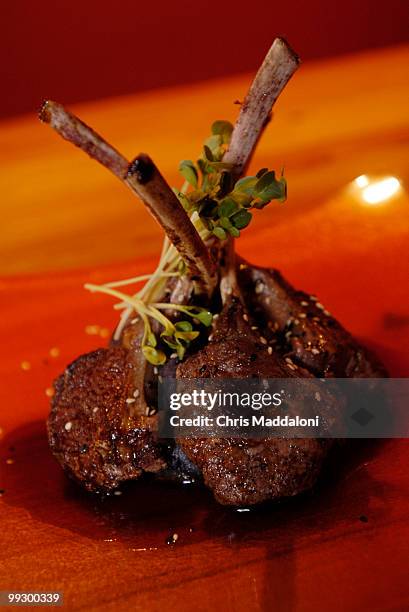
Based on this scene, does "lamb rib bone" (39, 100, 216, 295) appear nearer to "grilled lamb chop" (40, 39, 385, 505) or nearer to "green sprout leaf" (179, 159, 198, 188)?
"grilled lamb chop" (40, 39, 385, 505)

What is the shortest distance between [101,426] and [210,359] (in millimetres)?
Answer: 338

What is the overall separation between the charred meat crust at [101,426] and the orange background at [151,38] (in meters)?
3.57

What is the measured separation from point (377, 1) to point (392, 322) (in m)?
3.05

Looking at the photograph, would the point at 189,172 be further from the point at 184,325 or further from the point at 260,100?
the point at 184,325

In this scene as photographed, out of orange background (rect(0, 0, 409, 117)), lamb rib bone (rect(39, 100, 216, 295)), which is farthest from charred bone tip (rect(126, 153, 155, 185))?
orange background (rect(0, 0, 409, 117))

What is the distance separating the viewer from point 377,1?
4.79 meters

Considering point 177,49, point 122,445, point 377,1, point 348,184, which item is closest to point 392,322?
point 348,184

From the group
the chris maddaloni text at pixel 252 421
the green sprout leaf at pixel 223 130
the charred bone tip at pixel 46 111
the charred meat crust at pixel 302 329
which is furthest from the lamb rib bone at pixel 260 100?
the chris maddaloni text at pixel 252 421

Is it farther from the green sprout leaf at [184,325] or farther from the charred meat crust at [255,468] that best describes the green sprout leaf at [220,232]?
the charred meat crust at [255,468]

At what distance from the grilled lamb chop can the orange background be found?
131 inches

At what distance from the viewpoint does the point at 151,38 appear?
521 centimetres

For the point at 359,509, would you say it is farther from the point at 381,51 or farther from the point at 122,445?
the point at 381,51

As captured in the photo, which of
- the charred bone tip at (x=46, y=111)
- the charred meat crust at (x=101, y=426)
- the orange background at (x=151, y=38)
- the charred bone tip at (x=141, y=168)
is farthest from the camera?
the orange background at (x=151, y=38)

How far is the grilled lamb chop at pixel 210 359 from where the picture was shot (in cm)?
178
